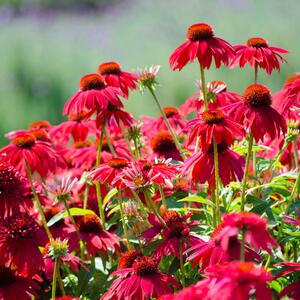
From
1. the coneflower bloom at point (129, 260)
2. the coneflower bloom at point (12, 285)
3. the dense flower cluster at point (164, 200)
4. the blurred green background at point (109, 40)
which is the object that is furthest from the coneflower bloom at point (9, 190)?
the blurred green background at point (109, 40)

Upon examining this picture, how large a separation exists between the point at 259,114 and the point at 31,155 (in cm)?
57

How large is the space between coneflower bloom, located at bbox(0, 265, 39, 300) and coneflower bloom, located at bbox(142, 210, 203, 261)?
0.23 meters


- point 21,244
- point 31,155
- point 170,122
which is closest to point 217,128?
point 21,244

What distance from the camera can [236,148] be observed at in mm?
1350

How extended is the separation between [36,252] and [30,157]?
12.7 inches

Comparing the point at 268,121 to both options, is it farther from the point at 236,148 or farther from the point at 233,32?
the point at 233,32

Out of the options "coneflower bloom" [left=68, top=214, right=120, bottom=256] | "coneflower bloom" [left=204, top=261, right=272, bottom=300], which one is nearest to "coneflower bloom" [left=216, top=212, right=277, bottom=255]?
"coneflower bloom" [left=204, top=261, right=272, bottom=300]

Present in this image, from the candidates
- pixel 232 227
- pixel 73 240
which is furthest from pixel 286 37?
pixel 232 227

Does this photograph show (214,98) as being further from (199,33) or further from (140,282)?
(140,282)

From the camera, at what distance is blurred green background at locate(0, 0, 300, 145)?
3791 millimetres

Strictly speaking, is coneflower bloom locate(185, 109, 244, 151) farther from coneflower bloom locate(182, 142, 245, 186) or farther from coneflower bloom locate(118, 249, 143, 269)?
coneflower bloom locate(118, 249, 143, 269)

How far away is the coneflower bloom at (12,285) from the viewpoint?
1131 mm

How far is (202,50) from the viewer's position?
1.28m

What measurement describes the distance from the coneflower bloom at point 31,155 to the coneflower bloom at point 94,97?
0.13 metres
